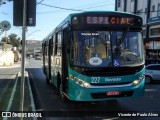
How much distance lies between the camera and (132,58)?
11977 mm

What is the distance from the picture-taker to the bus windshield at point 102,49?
11703 millimetres

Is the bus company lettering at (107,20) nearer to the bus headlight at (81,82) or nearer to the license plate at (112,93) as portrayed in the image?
the bus headlight at (81,82)

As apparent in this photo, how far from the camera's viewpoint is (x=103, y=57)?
1170 cm

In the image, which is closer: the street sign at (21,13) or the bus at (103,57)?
the street sign at (21,13)

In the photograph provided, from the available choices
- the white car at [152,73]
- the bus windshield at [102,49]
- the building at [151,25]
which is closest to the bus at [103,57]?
the bus windshield at [102,49]

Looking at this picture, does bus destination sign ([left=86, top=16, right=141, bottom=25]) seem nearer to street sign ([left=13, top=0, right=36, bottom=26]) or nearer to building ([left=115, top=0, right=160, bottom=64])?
street sign ([left=13, top=0, right=36, bottom=26])

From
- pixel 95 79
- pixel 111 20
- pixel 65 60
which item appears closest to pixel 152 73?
pixel 65 60

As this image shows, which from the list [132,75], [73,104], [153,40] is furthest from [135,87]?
[153,40]

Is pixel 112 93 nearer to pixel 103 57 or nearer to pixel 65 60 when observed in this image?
pixel 103 57

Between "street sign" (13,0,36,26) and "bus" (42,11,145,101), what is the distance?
3.98m

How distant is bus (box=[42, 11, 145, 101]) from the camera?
38.0ft

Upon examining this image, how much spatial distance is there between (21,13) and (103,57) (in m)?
4.39

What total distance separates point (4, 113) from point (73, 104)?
3.61m

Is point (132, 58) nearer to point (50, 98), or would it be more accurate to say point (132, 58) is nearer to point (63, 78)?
point (63, 78)
